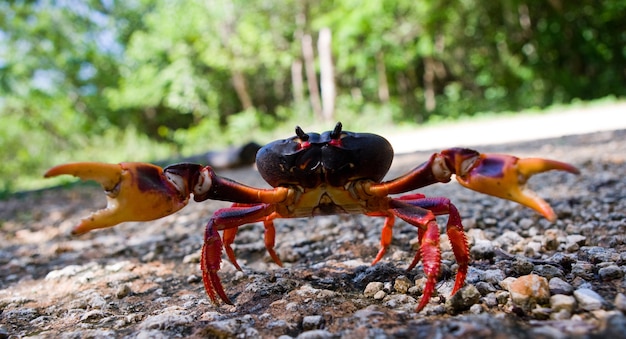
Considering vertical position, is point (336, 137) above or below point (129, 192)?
above

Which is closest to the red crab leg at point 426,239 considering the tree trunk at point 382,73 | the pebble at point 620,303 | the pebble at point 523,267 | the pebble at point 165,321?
the pebble at point 523,267

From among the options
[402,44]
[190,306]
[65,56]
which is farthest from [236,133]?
[190,306]

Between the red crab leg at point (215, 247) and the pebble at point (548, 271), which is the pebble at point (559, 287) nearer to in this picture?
the pebble at point (548, 271)

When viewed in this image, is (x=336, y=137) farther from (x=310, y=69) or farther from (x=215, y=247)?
(x=310, y=69)

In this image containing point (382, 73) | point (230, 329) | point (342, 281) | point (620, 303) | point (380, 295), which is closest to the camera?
point (620, 303)

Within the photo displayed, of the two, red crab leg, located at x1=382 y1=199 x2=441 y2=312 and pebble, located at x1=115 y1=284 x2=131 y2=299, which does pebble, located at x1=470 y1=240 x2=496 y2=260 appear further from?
pebble, located at x1=115 y1=284 x2=131 y2=299

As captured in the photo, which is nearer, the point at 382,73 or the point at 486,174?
the point at 486,174

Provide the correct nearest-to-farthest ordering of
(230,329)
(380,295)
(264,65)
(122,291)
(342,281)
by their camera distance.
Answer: (230,329), (380,295), (342,281), (122,291), (264,65)

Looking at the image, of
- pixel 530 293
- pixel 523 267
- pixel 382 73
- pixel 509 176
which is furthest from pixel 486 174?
pixel 382 73
